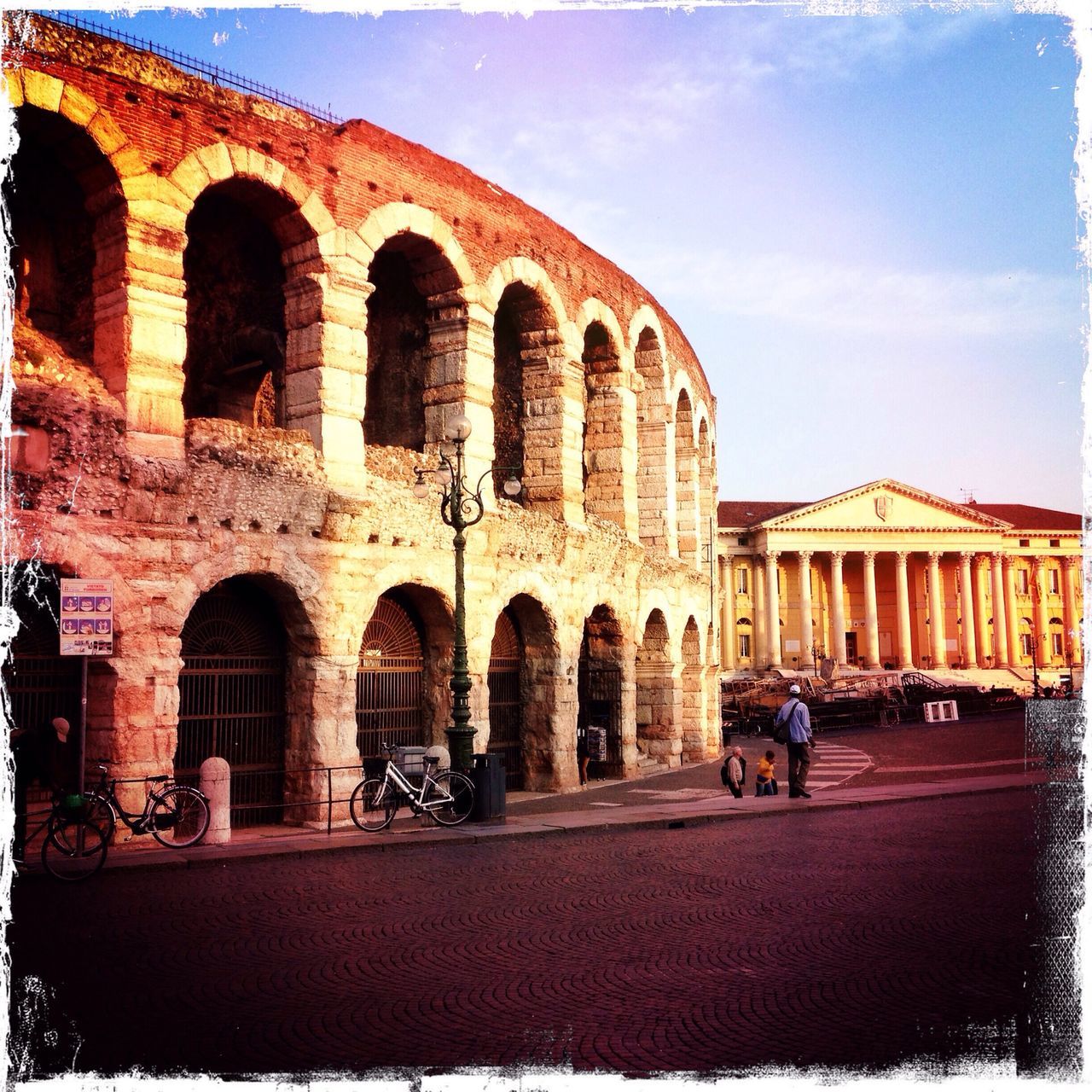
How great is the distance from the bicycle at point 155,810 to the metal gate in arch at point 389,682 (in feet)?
13.5

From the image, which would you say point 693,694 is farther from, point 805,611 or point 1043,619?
point 1043,619

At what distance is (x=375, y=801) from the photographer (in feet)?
42.8

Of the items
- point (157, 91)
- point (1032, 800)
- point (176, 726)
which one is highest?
point (157, 91)

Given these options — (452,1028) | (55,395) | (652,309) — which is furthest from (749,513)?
(452,1028)

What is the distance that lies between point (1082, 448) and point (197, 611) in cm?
1087

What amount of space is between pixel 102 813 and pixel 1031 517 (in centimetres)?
8475

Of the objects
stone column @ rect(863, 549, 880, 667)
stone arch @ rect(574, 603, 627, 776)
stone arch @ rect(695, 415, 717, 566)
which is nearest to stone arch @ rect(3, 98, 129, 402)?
stone arch @ rect(574, 603, 627, 776)

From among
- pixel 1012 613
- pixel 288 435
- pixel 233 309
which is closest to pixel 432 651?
pixel 288 435

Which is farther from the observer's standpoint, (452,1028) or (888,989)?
(888,989)

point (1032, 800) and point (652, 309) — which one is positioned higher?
point (652, 309)

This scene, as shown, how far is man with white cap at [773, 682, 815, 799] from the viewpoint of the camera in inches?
623

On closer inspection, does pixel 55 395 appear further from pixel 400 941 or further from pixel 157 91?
pixel 400 941

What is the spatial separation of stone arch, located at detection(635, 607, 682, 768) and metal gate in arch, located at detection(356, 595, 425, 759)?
803 centimetres

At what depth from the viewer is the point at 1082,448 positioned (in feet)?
19.5
